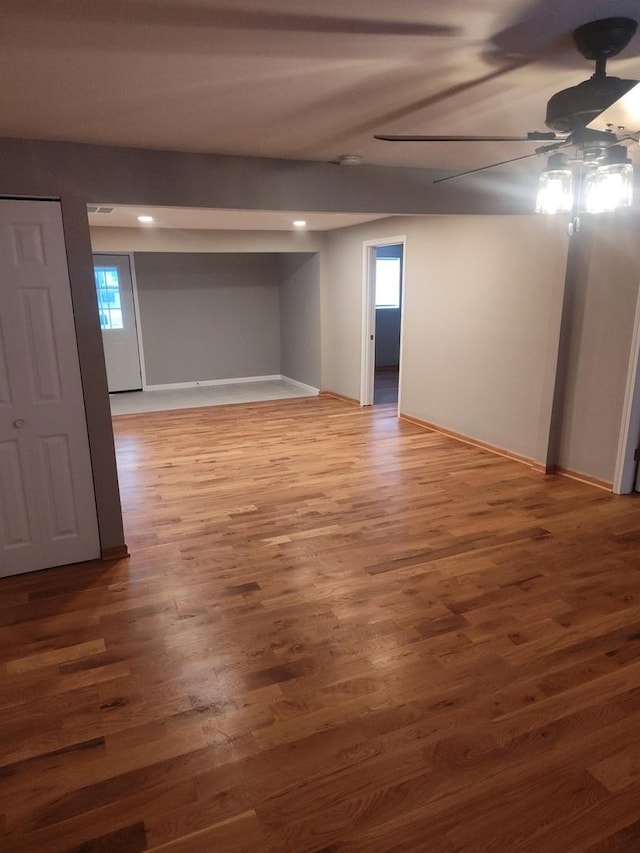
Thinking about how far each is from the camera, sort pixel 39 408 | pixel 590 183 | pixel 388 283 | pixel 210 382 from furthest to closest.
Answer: pixel 388 283 → pixel 210 382 → pixel 39 408 → pixel 590 183

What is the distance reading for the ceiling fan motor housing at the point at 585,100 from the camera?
5.36 feet

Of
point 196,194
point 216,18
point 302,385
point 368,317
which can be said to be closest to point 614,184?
point 216,18

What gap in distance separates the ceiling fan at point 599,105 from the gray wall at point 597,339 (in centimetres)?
240

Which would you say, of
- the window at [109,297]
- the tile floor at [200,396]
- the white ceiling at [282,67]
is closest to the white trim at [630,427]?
the white ceiling at [282,67]

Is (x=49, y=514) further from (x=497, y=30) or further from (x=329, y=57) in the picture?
(x=497, y=30)

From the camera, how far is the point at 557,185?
198cm

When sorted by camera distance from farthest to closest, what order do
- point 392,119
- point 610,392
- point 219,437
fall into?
point 219,437
point 610,392
point 392,119

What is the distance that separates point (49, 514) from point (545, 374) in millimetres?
3877

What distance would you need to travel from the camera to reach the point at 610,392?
13.9 feet

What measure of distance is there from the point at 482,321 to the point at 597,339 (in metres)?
1.27

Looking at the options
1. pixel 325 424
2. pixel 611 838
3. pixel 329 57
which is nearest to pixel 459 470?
pixel 325 424

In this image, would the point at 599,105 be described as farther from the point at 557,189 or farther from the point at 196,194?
the point at 196,194

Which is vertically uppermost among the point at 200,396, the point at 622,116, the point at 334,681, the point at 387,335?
the point at 622,116

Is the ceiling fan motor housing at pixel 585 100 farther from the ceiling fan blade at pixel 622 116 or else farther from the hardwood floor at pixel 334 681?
the hardwood floor at pixel 334 681
